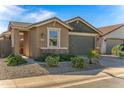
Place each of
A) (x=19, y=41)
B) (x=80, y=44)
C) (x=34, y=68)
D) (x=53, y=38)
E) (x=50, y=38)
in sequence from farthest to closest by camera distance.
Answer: (x=80, y=44), (x=19, y=41), (x=53, y=38), (x=50, y=38), (x=34, y=68)

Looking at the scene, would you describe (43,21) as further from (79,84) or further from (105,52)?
(105,52)

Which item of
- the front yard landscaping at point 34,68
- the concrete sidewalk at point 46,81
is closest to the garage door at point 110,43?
the front yard landscaping at point 34,68

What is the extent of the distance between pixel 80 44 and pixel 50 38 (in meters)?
5.14

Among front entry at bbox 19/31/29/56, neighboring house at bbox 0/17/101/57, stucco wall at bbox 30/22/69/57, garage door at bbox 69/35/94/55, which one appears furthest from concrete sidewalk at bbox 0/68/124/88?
garage door at bbox 69/35/94/55

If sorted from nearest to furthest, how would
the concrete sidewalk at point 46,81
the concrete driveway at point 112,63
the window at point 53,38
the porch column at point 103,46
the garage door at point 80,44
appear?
the concrete sidewalk at point 46,81 < the concrete driveway at point 112,63 < the window at point 53,38 < the garage door at point 80,44 < the porch column at point 103,46

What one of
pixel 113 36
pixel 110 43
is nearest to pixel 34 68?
pixel 110 43

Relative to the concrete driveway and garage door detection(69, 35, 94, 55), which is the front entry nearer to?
garage door detection(69, 35, 94, 55)

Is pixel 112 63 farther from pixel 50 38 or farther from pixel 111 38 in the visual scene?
pixel 111 38

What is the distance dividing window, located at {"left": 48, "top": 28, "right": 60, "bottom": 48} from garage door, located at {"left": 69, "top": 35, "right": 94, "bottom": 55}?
131 inches

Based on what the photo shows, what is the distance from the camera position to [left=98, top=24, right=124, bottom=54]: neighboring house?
90.7 feet

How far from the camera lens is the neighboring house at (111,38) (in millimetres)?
27650

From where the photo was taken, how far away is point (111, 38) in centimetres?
2842

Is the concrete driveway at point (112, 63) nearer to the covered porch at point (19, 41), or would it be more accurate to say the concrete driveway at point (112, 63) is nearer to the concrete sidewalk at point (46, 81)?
the concrete sidewalk at point (46, 81)
